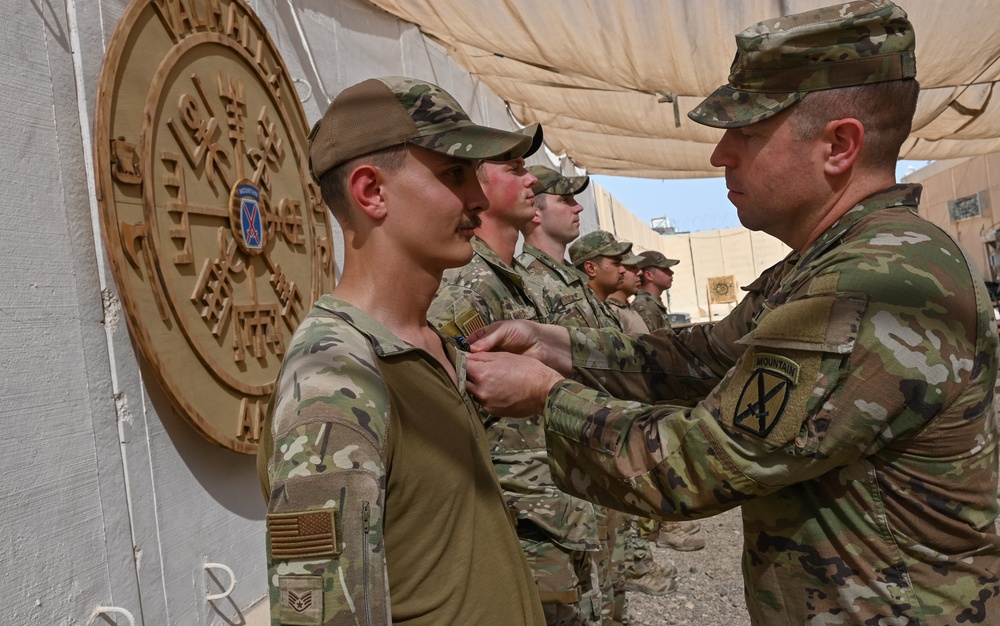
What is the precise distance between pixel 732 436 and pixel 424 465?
1.82 feet

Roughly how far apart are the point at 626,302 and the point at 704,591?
3.25 metres

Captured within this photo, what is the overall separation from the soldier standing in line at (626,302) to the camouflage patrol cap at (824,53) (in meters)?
4.76

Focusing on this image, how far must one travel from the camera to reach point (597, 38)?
4230 millimetres

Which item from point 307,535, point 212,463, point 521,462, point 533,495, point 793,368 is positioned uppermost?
point 793,368

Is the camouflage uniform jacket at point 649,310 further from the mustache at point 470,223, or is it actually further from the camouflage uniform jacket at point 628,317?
the mustache at point 470,223

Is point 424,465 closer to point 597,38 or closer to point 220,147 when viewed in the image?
point 220,147

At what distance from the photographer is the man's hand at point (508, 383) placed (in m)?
1.58

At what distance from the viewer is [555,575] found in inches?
100

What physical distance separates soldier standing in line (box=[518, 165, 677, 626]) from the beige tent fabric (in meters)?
0.80

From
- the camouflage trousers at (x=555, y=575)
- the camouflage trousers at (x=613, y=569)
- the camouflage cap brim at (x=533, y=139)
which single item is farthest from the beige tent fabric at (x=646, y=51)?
the camouflage trousers at (x=555, y=575)

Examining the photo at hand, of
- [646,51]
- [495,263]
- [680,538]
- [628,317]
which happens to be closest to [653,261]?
[628,317]

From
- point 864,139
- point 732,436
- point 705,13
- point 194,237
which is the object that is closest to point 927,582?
point 732,436

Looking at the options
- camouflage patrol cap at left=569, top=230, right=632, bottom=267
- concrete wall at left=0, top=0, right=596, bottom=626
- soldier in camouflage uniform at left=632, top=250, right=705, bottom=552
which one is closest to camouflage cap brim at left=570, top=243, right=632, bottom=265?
camouflage patrol cap at left=569, top=230, right=632, bottom=267

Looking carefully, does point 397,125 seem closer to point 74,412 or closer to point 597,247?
point 74,412
